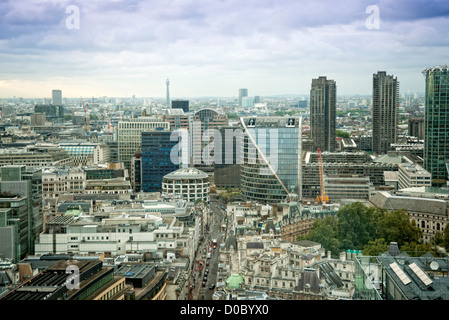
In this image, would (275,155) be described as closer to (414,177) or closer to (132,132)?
(414,177)

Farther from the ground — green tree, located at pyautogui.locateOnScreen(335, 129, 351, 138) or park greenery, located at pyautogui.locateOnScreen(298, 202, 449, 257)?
green tree, located at pyautogui.locateOnScreen(335, 129, 351, 138)

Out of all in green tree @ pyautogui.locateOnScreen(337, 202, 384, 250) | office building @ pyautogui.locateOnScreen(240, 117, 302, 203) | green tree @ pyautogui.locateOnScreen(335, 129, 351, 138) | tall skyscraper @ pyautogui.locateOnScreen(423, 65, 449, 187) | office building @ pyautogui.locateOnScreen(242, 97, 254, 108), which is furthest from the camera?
green tree @ pyautogui.locateOnScreen(335, 129, 351, 138)

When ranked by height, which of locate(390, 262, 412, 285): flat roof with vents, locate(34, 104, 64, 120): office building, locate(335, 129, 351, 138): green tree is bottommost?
locate(390, 262, 412, 285): flat roof with vents

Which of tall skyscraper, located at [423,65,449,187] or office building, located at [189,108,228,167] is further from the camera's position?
office building, located at [189,108,228,167]

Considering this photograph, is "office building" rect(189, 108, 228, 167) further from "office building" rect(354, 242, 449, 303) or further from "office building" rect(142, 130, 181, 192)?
"office building" rect(354, 242, 449, 303)

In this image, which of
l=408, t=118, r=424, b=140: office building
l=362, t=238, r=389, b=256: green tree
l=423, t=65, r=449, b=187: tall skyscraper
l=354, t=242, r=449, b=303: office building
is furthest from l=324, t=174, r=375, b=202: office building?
l=354, t=242, r=449, b=303: office building

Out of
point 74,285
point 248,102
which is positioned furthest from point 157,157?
point 74,285
